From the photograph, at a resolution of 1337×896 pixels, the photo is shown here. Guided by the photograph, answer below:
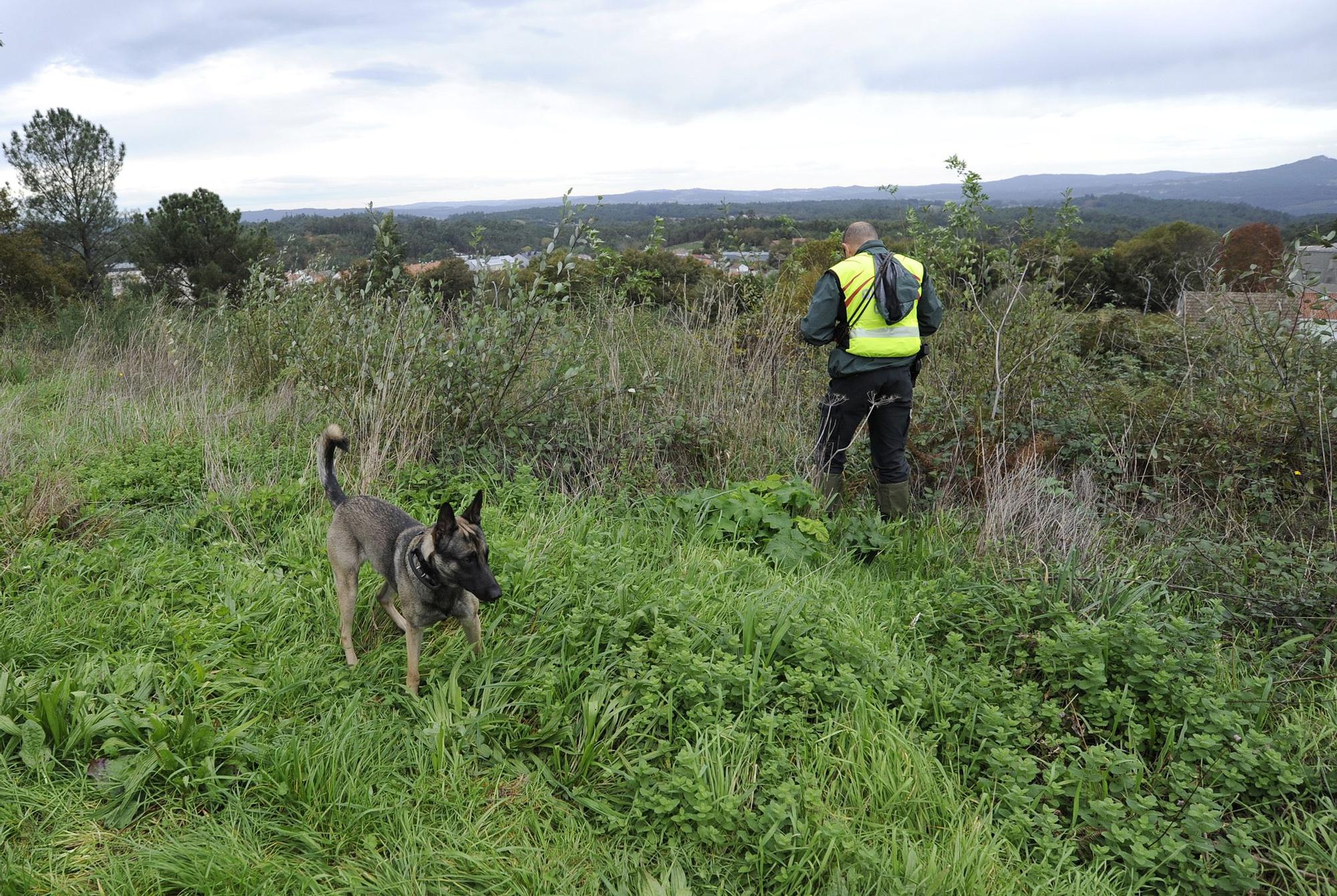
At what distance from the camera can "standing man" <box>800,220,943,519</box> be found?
500 centimetres

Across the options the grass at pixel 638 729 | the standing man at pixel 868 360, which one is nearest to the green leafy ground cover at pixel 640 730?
the grass at pixel 638 729

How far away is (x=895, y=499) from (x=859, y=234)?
188 centimetres

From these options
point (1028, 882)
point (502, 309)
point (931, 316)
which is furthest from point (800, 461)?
point (1028, 882)

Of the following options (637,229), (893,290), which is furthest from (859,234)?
(637,229)

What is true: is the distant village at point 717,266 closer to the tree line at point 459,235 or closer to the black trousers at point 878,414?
the tree line at point 459,235

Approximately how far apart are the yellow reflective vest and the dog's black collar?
324 centimetres

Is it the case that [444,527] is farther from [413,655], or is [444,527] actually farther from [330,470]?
[330,470]

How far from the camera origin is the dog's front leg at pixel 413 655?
2.97 m

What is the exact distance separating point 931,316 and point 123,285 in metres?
15.5

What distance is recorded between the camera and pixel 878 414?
16.9 feet

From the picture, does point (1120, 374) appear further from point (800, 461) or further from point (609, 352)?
point (609, 352)

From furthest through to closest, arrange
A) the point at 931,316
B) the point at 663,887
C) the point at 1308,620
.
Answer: the point at 931,316, the point at 1308,620, the point at 663,887

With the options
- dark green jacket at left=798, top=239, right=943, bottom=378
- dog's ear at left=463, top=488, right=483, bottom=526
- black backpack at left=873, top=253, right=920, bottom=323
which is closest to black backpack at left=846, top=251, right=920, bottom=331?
black backpack at left=873, top=253, right=920, bottom=323

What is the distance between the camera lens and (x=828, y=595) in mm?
3820
